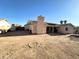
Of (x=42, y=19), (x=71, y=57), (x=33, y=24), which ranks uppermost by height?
(x=42, y=19)

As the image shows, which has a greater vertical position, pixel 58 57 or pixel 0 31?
pixel 0 31

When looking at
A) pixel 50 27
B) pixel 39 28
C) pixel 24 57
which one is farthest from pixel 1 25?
pixel 24 57

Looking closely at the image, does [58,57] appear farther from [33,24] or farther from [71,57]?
[33,24]

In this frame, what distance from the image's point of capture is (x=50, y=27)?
3050 cm

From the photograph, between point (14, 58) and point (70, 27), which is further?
point (70, 27)

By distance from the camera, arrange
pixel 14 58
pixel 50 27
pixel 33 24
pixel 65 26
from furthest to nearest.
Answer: pixel 50 27
pixel 65 26
pixel 33 24
pixel 14 58

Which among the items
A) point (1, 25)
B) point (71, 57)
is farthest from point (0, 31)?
point (71, 57)

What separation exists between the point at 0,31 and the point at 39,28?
12243mm

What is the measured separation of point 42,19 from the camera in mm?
24266

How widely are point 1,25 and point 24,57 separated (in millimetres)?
21950

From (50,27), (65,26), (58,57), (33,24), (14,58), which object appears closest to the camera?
(14,58)

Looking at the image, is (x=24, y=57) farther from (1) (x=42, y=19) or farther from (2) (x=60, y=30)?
(2) (x=60, y=30)

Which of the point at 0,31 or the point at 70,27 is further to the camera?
the point at 70,27

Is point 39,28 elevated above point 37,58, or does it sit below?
above
